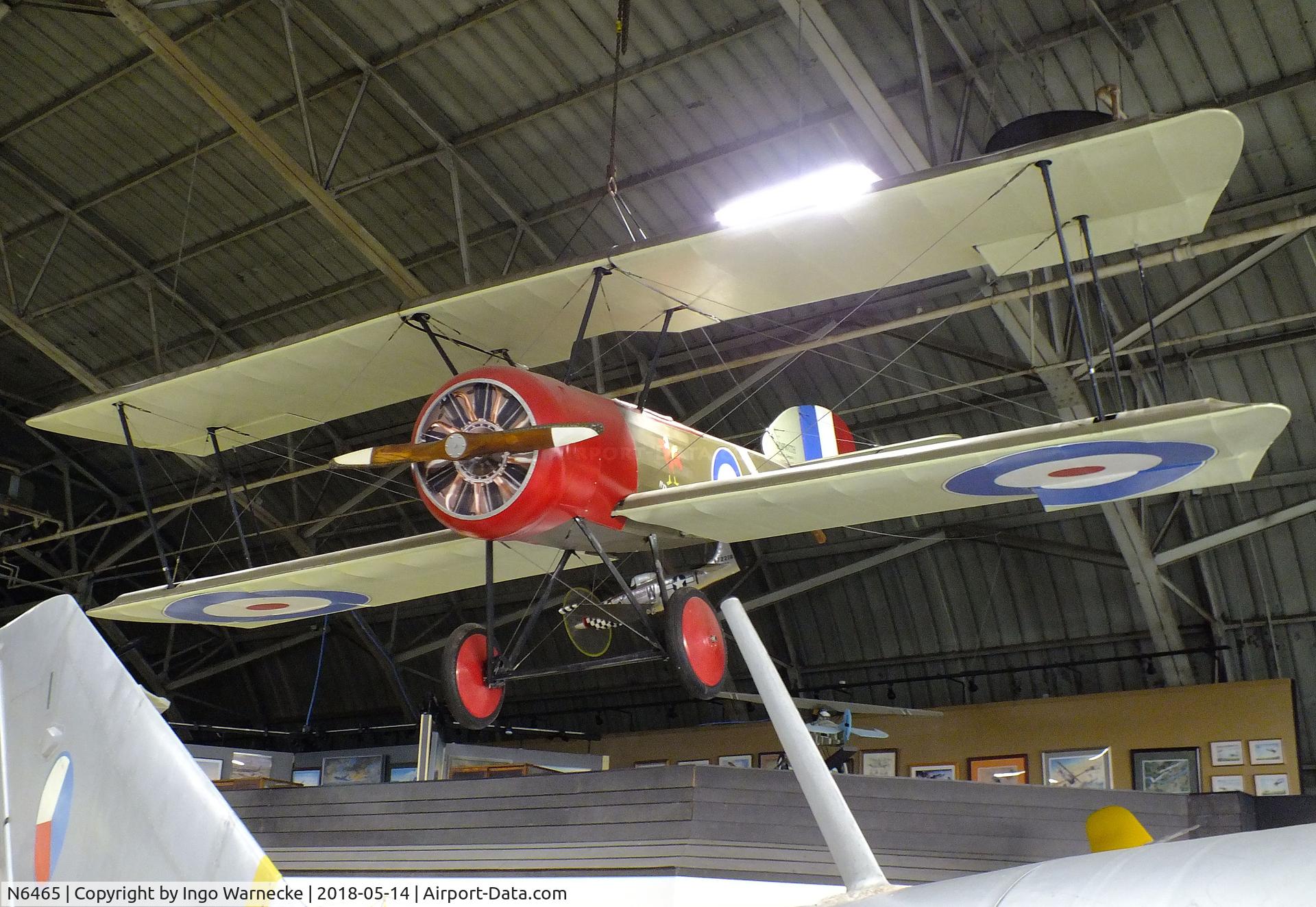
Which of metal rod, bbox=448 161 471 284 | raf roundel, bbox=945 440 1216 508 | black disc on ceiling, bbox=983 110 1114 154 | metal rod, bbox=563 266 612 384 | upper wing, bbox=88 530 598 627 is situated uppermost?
metal rod, bbox=448 161 471 284

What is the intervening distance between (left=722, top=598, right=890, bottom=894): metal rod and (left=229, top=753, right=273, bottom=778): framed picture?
14.7 meters

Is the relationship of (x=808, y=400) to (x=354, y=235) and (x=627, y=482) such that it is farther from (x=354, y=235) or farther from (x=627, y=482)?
(x=627, y=482)

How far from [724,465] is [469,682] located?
94.6 inches

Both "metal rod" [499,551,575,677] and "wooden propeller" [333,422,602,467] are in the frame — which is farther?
"metal rod" [499,551,575,677]

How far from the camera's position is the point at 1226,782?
12.3 meters

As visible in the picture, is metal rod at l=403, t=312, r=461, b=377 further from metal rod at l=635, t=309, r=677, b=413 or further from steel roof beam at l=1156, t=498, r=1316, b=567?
steel roof beam at l=1156, t=498, r=1316, b=567

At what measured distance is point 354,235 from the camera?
38.1 ft

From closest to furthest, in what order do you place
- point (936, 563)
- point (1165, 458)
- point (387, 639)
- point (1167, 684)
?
point (1165, 458), point (1167, 684), point (936, 563), point (387, 639)

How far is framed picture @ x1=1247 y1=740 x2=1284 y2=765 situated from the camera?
40.1 ft

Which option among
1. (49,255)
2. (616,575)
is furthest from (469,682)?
(49,255)

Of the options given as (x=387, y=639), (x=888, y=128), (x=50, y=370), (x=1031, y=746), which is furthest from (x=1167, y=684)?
(x=50, y=370)

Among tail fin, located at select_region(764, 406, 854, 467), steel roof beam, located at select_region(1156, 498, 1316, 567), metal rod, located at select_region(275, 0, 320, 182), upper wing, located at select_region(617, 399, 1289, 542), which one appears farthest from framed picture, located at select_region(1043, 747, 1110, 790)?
metal rod, located at select_region(275, 0, 320, 182)

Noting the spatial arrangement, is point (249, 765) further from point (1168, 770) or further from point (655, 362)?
point (655, 362)

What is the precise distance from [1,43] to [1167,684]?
15397 mm
